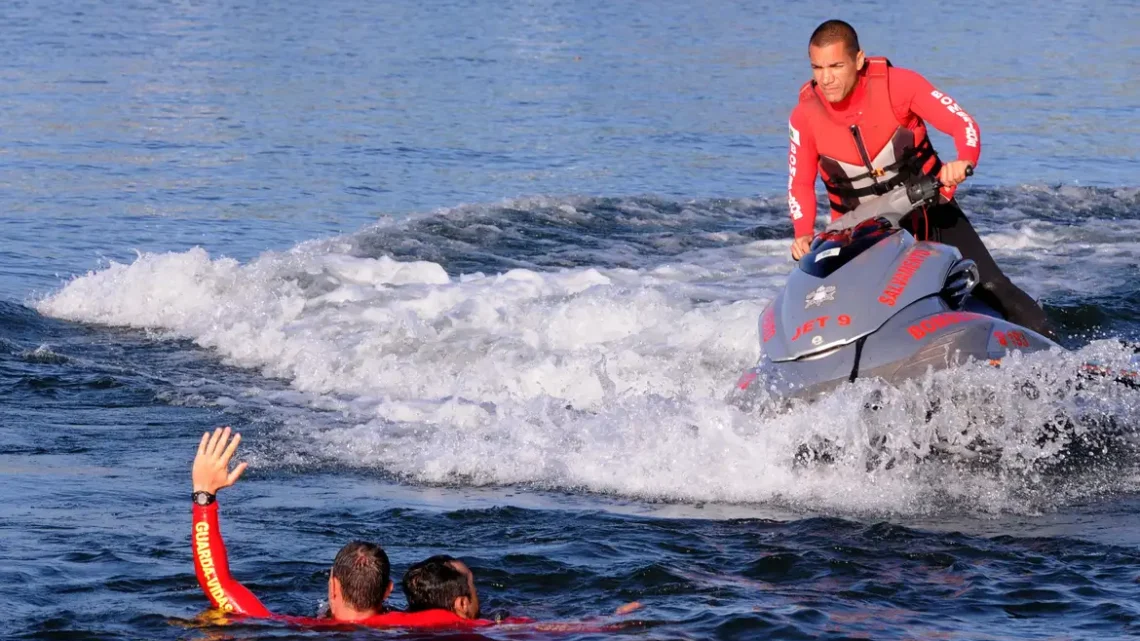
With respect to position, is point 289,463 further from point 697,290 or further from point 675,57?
point 675,57

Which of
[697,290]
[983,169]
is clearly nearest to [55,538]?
[697,290]

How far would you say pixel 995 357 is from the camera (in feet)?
21.2

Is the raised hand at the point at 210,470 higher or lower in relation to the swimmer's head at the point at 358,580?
higher

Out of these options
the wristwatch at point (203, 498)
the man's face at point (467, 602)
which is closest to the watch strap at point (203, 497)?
Answer: the wristwatch at point (203, 498)

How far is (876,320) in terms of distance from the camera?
6.44m

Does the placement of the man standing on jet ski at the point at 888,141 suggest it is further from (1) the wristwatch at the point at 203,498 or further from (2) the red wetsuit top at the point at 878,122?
(1) the wristwatch at the point at 203,498

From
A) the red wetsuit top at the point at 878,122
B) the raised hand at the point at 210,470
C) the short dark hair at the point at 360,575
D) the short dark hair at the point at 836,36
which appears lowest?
the short dark hair at the point at 360,575

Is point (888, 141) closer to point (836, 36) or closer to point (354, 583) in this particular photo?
point (836, 36)

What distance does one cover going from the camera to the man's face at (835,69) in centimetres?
680

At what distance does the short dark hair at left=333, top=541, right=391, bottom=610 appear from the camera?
4.72m

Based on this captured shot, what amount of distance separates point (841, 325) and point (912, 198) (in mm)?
821

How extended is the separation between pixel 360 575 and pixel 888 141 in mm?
3490

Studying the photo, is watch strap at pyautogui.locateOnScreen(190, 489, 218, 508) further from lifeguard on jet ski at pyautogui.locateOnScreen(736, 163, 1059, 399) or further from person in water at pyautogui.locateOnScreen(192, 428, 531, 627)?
lifeguard on jet ski at pyautogui.locateOnScreen(736, 163, 1059, 399)

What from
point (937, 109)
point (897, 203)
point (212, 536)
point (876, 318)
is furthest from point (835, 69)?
point (212, 536)
